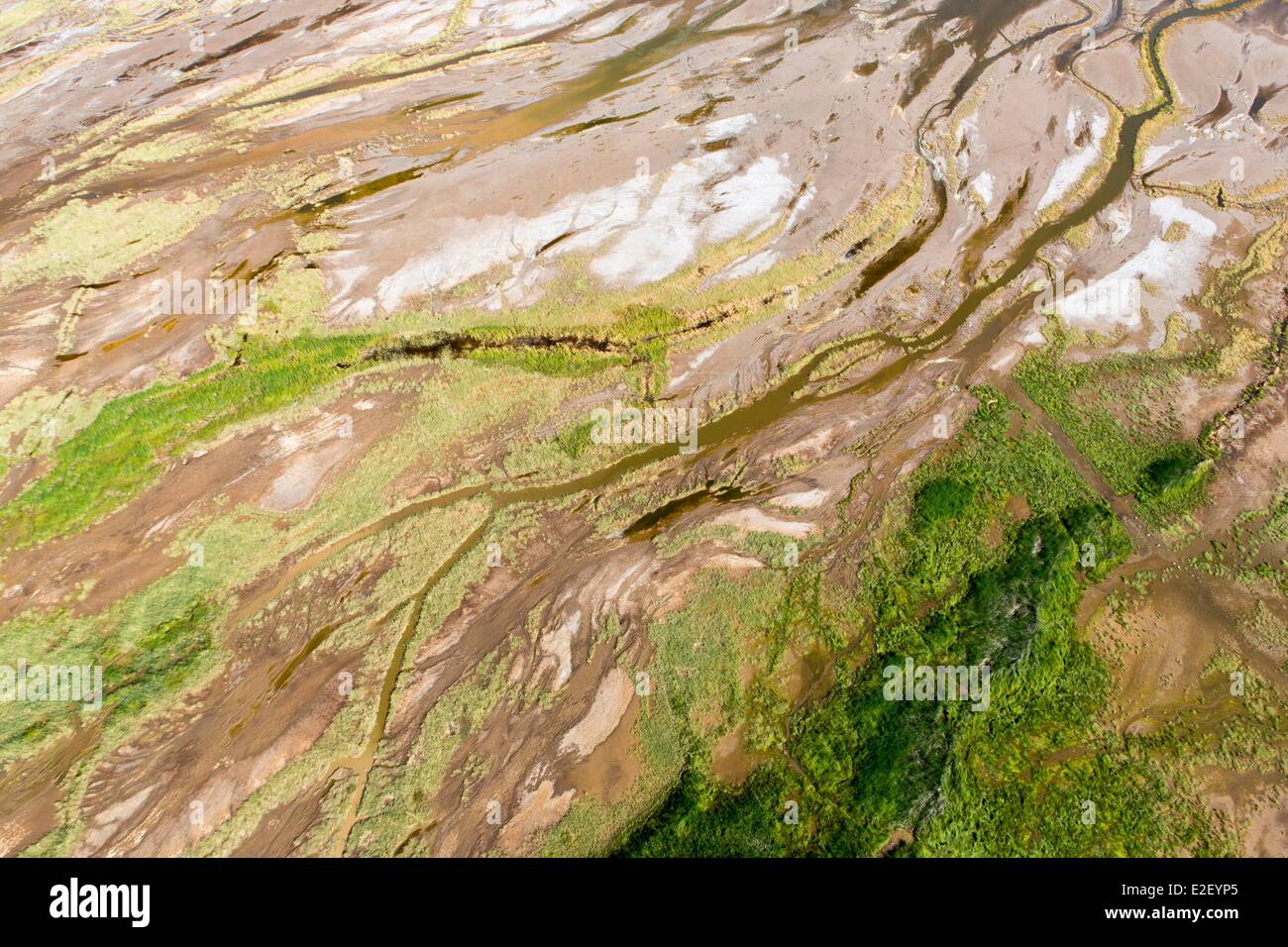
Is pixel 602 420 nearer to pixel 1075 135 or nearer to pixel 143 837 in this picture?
pixel 143 837

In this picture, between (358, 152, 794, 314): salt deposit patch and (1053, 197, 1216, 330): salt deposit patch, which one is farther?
(358, 152, 794, 314): salt deposit patch

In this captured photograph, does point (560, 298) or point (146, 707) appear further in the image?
point (560, 298)

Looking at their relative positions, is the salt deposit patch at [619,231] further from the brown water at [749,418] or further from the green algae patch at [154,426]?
the brown water at [749,418]

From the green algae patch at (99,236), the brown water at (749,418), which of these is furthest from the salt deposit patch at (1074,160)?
the green algae patch at (99,236)

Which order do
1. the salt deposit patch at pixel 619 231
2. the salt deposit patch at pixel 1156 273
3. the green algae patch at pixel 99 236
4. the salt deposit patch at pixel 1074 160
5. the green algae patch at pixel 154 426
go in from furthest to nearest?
the salt deposit patch at pixel 1074 160, the salt deposit patch at pixel 619 231, the salt deposit patch at pixel 1156 273, the green algae patch at pixel 99 236, the green algae patch at pixel 154 426

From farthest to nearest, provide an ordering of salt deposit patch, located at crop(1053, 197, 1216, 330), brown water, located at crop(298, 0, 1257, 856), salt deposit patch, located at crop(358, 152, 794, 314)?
salt deposit patch, located at crop(358, 152, 794, 314) < salt deposit patch, located at crop(1053, 197, 1216, 330) < brown water, located at crop(298, 0, 1257, 856)

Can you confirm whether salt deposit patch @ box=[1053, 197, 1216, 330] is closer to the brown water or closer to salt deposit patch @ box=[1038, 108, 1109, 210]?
the brown water

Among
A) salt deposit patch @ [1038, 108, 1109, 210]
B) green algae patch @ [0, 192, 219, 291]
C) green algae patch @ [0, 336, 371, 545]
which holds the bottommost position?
green algae patch @ [0, 336, 371, 545]

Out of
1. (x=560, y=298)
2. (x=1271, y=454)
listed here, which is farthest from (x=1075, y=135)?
(x=560, y=298)

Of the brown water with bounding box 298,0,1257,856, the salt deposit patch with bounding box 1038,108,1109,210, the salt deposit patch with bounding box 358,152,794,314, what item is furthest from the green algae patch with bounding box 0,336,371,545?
the salt deposit patch with bounding box 1038,108,1109,210

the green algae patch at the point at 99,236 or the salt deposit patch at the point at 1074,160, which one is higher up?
the salt deposit patch at the point at 1074,160

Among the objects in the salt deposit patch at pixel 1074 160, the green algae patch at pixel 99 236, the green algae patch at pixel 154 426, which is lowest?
the green algae patch at pixel 154 426
